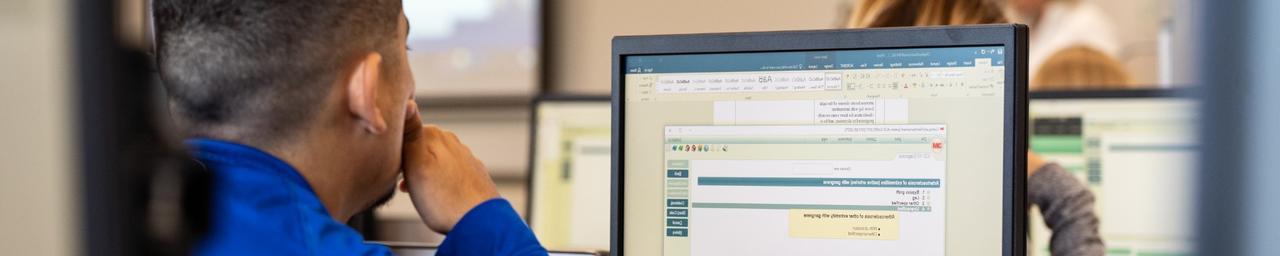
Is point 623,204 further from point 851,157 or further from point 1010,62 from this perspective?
point 1010,62

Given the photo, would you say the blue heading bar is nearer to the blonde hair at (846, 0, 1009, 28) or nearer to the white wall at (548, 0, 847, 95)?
the blonde hair at (846, 0, 1009, 28)

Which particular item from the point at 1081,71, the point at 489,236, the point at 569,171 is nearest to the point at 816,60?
the point at 489,236

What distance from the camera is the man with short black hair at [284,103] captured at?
2.20 feet

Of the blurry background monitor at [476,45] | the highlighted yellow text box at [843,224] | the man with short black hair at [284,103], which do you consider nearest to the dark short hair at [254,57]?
the man with short black hair at [284,103]

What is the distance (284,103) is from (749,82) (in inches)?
11.5

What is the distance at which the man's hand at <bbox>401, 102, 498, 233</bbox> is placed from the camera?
2.77 feet

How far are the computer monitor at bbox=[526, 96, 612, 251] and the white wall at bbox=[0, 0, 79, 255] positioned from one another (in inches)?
49.4

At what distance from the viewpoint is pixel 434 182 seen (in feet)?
2.79

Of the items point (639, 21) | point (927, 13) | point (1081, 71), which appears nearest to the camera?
point (927, 13)

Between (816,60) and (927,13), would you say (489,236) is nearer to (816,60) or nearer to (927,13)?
(816,60)

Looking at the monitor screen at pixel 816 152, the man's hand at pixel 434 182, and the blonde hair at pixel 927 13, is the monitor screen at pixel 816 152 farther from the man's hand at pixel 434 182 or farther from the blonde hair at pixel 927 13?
the blonde hair at pixel 927 13

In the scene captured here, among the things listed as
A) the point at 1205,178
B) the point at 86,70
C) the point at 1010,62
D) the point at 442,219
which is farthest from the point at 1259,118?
the point at 442,219

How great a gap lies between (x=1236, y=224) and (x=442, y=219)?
66 cm

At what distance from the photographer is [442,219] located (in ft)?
2.76
